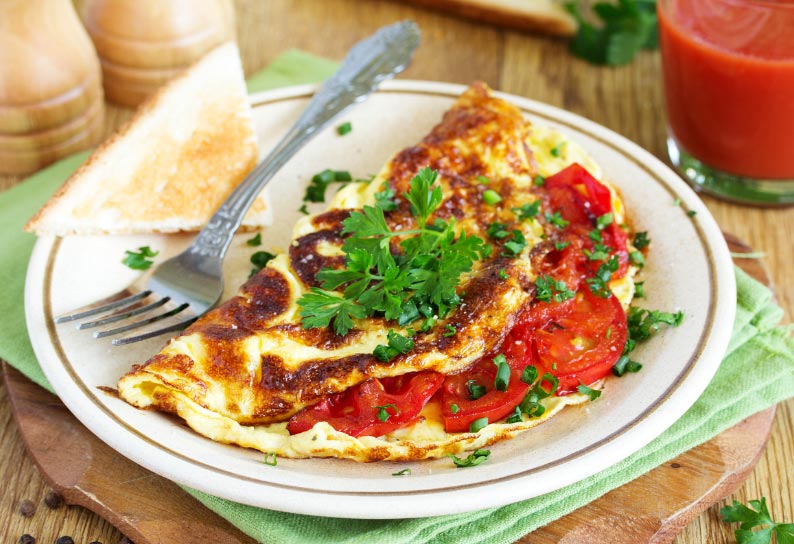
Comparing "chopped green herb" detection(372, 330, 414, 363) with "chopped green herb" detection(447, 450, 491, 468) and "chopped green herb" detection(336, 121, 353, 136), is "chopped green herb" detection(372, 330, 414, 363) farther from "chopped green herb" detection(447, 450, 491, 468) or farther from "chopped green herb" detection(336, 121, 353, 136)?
"chopped green herb" detection(336, 121, 353, 136)

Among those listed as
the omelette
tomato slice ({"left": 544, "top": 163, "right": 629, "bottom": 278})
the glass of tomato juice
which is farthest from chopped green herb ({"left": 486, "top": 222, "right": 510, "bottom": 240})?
the glass of tomato juice

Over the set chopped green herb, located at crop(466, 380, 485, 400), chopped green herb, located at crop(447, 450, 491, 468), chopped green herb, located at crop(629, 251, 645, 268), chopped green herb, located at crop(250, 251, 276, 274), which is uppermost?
chopped green herb, located at crop(629, 251, 645, 268)

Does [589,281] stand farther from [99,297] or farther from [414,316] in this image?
[99,297]

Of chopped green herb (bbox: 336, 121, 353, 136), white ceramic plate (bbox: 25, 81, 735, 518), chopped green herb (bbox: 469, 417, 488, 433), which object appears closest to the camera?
white ceramic plate (bbox: 25, 81, 735, 518)

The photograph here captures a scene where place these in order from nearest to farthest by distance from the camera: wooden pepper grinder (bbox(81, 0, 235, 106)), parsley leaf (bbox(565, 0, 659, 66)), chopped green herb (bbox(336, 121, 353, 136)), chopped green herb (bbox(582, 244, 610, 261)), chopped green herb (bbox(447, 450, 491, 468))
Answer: chopped green herb (bbox(447, 450, 491, 468)), chopped green herb (bbox(582, 244, 610, 261)), chopped green herb (bbox(336, 121, 353, 136)), wooden pepper grinder (bbox(81, 0, 235, 106)), parsley leaf (bbox(565, 0, 659, 66))

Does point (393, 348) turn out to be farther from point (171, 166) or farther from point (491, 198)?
point (171, 166)

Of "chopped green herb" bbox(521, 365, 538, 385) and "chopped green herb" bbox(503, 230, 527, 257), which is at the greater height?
"chopped green herb" bbox(503, 230, 527, 257)

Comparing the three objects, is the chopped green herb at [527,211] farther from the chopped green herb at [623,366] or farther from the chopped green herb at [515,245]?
the chopped green herb at [623,366]

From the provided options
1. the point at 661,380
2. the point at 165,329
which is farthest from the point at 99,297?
the point at 661,380
